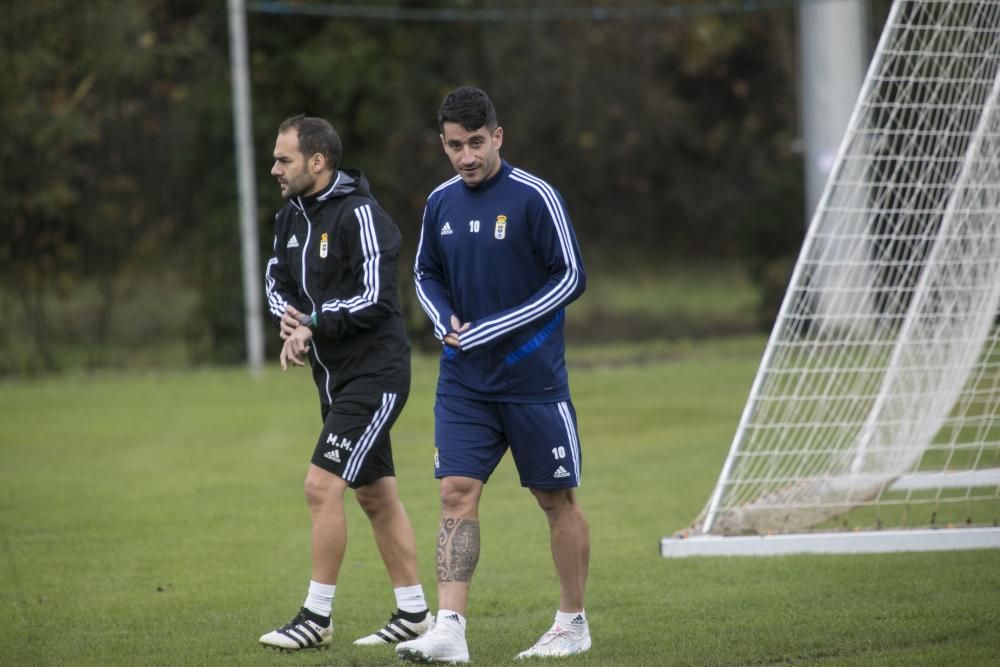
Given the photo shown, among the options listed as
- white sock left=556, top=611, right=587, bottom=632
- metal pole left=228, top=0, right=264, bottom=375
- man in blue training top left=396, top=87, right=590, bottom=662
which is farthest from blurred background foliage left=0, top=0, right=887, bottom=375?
white sock left=556, top=611, right=587, bottom=632

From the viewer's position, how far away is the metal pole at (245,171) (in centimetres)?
1606

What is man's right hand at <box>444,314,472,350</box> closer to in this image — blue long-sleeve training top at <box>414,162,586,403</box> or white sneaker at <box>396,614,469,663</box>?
blue long-sleeve training top at <box>414,162,586,403</box>

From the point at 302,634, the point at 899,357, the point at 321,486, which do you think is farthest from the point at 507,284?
the point at 899,357

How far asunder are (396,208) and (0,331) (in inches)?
198

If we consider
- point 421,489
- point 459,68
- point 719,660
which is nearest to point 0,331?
point 459,68

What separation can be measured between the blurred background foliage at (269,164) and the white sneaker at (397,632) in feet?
38.2

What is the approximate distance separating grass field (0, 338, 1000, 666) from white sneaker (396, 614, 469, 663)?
8.7 inches

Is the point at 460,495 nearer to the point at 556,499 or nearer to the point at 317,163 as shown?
the point at 556,499

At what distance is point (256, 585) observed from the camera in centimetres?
711

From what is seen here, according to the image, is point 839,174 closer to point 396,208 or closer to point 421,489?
point 421,489

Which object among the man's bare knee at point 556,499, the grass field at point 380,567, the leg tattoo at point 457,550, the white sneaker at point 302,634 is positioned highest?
the man's bare knee at point 556,499

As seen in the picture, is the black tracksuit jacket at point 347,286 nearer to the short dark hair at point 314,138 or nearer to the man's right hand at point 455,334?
the short dark hair at point 314,138

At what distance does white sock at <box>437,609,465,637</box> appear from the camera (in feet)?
17.4

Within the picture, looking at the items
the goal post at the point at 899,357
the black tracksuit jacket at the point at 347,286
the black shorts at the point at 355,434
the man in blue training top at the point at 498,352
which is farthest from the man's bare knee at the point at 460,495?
the goal post at the point at 899,357
